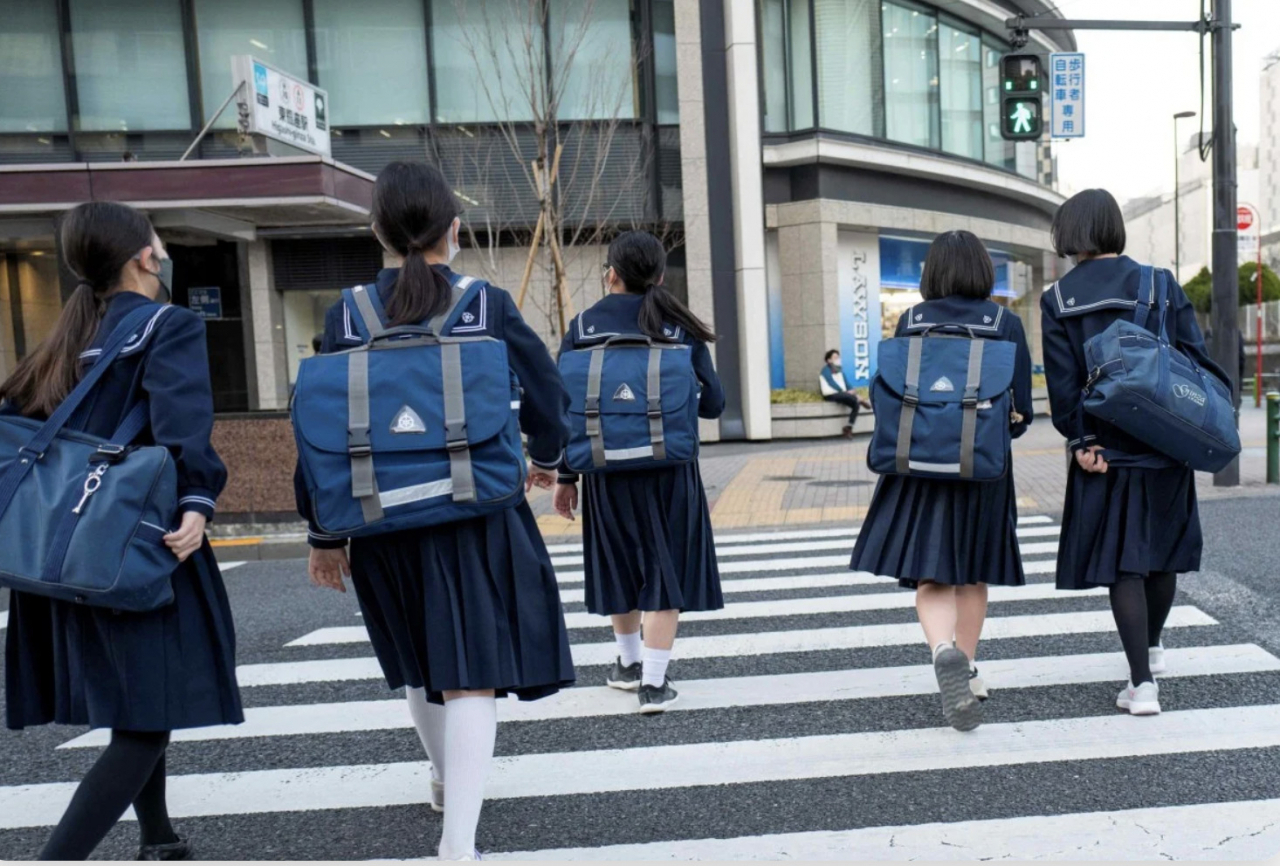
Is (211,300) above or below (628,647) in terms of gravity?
above

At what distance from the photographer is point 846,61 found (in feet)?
59.7

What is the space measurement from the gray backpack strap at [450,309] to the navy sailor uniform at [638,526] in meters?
1.53

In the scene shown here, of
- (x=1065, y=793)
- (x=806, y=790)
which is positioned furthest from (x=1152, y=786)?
(x=806, y=790)

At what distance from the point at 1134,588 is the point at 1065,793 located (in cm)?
98

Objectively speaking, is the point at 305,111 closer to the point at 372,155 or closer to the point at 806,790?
the point at 372,155

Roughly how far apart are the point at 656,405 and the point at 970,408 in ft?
3.84

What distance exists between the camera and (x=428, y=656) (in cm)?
259

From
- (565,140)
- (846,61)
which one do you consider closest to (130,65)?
(565,140)

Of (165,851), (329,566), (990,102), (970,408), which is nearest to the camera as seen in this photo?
(329,566)

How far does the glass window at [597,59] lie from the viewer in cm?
1641

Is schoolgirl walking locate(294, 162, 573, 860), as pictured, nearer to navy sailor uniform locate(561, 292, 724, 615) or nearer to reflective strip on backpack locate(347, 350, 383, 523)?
reflective strip on backpack locate(347, 350, 383, 523)

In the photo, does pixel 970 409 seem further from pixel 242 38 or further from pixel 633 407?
pixel 242 38

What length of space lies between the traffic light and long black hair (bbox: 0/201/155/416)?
33.9ft

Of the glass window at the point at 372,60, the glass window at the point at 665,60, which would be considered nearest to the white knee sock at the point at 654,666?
the glass window at the point at 665,60
